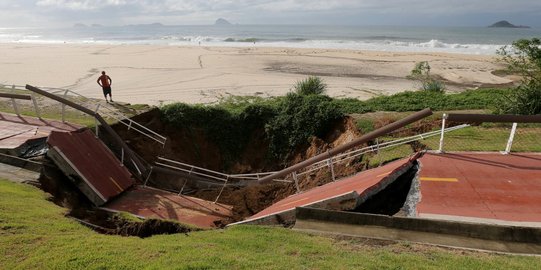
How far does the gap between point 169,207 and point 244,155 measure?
514cm

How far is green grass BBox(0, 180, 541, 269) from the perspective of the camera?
19.0 feet

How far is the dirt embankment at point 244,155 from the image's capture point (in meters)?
12.8

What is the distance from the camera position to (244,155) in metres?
16.3

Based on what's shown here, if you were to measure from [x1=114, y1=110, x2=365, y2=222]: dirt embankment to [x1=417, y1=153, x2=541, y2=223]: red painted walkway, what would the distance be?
3214mm

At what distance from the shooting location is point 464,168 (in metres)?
9.16

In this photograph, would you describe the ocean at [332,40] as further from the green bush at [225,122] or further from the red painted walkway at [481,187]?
the red painted walkway at [481,187]

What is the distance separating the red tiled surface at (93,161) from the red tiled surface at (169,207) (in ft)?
1.38

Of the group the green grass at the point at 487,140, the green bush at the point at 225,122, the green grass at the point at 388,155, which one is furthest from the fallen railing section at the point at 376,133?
the green bush at the point at 225,122

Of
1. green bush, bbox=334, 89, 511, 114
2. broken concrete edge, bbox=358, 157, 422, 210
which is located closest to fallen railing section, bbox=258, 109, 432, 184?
broken concrete edge, bbox=358, 157, 422, 210

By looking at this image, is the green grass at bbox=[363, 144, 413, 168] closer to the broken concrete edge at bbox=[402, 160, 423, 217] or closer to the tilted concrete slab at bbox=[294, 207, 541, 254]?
the broken concrete edge at bbox=[402, 160, 423, 217]

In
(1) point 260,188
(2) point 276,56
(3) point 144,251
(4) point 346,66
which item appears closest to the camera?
(3) point 144,251

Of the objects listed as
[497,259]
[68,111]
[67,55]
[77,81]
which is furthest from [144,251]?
[67,55]

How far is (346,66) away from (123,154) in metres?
29.5

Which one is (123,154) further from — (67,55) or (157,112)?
(67,55)
